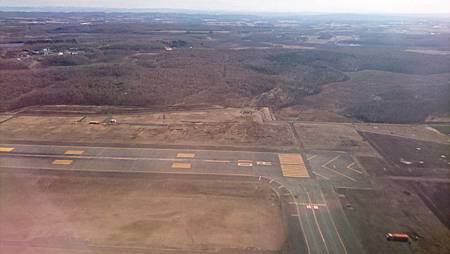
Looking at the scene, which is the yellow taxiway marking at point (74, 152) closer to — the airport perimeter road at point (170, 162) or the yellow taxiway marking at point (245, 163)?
the airport perimeter road at point (170, 162)

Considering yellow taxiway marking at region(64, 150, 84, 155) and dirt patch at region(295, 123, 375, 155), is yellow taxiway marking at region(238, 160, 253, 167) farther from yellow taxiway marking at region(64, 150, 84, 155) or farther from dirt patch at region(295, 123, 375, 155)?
yellow taxiway marking at region(64, 150, 84, 155)

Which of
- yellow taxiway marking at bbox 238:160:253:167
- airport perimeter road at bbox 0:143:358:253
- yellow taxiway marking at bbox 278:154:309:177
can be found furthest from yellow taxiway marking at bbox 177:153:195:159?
yellow taxiway marking at bbox 278:154:309:177

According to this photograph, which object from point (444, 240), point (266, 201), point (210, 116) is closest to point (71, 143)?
point (210, 116)

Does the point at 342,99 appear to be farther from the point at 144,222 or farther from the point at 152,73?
the point at 144,222

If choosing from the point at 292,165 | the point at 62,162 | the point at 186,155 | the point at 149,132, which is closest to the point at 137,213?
the point at 186,155

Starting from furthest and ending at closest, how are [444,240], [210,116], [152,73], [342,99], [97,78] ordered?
[152,73], [97,78], [342,99], [210,116], [444,240]

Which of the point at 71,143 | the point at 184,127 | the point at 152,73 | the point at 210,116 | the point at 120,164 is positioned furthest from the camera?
Result: the point at 152,73

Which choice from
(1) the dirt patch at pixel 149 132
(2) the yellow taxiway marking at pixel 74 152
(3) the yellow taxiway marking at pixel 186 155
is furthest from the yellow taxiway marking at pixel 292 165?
(2) the yellow taxiway marking at pixel 74 152
